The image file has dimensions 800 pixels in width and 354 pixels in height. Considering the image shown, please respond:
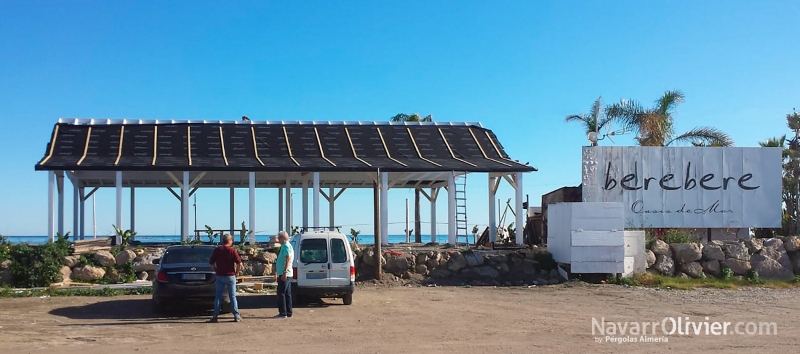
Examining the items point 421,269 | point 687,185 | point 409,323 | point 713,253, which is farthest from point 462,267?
point 409,323

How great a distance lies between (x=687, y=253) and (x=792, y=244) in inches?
140

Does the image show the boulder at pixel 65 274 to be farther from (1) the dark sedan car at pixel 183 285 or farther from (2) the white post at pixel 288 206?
(2) the white post at pixel 288 206

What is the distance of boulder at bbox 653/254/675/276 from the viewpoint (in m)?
22.2

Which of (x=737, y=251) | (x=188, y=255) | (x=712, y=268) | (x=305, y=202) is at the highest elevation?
(x=305, y=202)

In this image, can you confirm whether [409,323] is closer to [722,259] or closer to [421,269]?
[421,269]

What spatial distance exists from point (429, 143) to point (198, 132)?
8.68 meters

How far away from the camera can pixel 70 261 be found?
2084 centimetres

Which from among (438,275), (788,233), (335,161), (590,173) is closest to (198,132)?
(335,161)

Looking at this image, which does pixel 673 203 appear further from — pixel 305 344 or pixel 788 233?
pixel 305 344

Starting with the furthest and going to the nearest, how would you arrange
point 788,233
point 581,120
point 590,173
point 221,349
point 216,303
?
1. point 581,120
2. point 788,233
3. point 590,173
4. point 216,303
5. point 221,349

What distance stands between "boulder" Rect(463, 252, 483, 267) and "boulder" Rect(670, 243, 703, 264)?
5964 millimetres

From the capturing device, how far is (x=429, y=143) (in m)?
28.2

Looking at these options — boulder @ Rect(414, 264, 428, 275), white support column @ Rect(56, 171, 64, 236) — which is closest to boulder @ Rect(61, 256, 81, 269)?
white support column @ Rect(56, 171, 64, 236)

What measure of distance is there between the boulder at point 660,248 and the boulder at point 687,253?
9.7 inches
